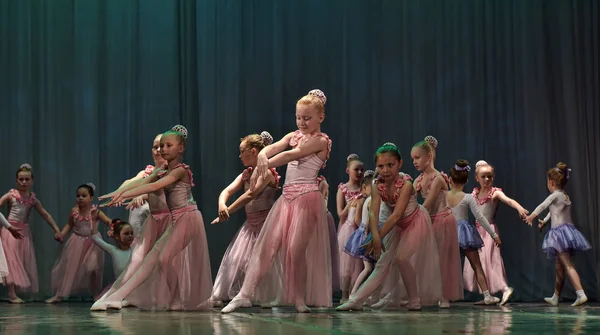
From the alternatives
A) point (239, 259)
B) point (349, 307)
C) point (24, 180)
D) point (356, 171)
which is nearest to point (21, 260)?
point (24, 180)

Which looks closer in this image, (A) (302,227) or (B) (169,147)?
(A) (302,227)

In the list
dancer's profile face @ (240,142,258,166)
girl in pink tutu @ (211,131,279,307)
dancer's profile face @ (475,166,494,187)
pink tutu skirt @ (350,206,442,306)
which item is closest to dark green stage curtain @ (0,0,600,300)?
dancer's profile face @ (475,166,494,187)

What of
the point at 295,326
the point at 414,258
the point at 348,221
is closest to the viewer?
the point at 295,326

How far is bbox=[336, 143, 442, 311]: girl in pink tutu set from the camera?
18.4 feet

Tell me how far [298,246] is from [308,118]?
78 cm

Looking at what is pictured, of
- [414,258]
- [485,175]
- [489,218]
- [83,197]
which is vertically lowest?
[414,258]

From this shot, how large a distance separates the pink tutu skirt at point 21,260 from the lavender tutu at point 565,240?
4.96 meters

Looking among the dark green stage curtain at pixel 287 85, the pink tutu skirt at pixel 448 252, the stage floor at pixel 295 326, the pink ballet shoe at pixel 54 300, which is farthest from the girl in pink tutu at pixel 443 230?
the pink ballet shoe at pixel 54 300

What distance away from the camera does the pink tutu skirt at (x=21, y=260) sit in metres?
8.27

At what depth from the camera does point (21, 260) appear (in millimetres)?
8453

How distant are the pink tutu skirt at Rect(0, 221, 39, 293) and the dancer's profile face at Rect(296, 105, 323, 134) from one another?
167 inches

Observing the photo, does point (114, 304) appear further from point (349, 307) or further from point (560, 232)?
point (560, 232)

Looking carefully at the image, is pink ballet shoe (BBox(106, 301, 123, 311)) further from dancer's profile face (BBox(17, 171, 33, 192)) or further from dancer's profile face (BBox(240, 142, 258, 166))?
dancer's profile face (BBox(17, 171, 33, 192))

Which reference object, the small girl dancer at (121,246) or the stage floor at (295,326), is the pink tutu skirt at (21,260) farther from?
the stage floor at (295,326)
